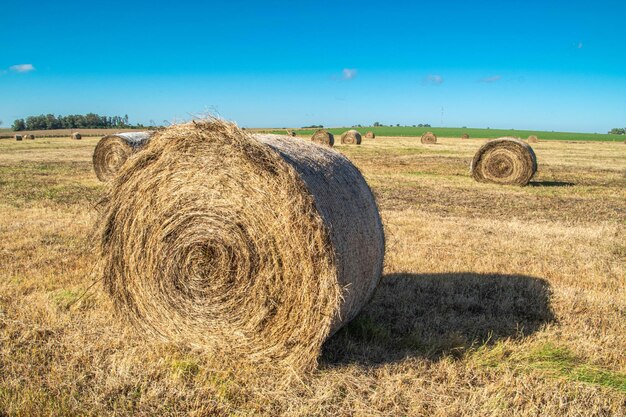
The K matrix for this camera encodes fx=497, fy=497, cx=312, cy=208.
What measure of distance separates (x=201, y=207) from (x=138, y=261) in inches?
37.3

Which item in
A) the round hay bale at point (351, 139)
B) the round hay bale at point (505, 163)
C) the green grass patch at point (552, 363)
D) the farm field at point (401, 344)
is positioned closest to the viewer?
the farm field at point (401, 344)

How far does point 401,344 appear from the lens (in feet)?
15.5

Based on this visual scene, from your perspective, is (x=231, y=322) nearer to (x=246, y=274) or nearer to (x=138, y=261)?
(x=246, y=274)

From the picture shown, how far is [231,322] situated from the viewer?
451cm

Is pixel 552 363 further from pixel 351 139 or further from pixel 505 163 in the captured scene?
pixel 351 139

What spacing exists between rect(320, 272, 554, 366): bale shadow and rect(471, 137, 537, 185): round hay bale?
36.9 feet

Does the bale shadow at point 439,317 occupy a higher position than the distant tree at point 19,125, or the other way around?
the distant tree at point 19,125

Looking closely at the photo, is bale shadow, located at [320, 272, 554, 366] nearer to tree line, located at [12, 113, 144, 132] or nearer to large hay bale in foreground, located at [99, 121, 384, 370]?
large hay bale in foreground, located at [99, 121, 384, 370]

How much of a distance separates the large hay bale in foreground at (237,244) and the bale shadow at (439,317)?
0.31m

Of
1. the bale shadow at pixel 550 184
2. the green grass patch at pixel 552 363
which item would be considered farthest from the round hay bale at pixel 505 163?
the green grass patch at pixel 552 363

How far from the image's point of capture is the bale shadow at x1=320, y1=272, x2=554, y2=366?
181 inches

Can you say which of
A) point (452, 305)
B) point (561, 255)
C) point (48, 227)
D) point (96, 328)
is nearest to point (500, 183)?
point (561, 255)

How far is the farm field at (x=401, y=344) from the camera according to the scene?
12.4 ft

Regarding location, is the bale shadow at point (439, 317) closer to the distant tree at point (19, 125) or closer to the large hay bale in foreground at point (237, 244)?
the large hay bale in foreground at point (237, 244)
